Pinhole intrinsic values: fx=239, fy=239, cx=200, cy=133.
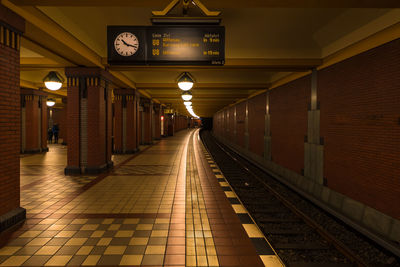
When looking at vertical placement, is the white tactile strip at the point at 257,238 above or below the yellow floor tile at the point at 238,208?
below

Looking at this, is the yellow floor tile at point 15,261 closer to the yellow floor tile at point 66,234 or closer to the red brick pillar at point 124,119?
the yellow floor tile at point 66,234

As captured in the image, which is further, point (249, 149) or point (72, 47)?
point (249, 149)

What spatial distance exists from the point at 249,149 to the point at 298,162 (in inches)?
277

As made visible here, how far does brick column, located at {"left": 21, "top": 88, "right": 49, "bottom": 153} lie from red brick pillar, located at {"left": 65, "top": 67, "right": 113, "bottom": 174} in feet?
23.9

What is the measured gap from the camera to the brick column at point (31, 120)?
13.2m

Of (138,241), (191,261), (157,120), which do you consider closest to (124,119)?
(138,241)

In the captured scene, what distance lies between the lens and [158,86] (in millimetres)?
11977

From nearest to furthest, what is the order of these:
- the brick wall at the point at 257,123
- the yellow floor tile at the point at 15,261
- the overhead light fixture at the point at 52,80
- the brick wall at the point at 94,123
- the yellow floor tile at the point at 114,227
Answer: the yellow floor tile at the point at 15,261, the yellow floor tile at the point at 114,227, the overhead light fixture at the point at 52,80, the brick wall at the point at 94,123, the brick wall at the point at 257,123

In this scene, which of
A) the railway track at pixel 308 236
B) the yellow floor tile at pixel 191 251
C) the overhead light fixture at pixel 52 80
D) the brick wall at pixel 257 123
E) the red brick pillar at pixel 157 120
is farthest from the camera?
the red brick pillar at pixel 157 120

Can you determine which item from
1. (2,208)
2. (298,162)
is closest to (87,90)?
(2,208)

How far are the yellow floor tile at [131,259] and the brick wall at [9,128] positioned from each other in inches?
93.2

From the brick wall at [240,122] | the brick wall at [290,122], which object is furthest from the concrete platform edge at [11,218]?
the brick wall at [240,122]

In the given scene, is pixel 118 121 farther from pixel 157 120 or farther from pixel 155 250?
pixel 157 120

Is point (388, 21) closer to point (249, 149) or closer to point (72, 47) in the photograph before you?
point (72, 47)
